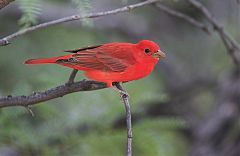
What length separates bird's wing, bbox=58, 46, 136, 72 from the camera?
8.11ft

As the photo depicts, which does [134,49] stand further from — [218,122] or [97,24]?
[97,24]

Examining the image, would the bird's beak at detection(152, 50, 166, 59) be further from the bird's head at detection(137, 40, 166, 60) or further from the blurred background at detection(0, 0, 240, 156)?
the blurred background at detection(0, 0, 240, 156)

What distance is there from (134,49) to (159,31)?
146 inches

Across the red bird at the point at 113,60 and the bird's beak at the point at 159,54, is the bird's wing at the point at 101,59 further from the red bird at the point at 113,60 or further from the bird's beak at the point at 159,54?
the bird's beak at the point at 159,54

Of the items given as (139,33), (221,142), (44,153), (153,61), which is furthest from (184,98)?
(153,61)

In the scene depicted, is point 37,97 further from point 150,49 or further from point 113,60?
point 150,49

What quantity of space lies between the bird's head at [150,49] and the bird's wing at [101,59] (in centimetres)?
8

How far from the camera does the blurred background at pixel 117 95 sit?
361 cm

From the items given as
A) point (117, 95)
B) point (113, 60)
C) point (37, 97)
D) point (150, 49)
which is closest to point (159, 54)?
point (150, 49)

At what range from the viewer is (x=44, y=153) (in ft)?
11.6

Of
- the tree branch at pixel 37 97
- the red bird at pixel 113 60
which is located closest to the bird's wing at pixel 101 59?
the red bird at pixel 113 60

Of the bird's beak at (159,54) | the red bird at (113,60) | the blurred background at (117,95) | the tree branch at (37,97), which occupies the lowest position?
the tree branch at (37,97)

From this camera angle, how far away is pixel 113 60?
2.53 m

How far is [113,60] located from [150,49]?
0.66ft
